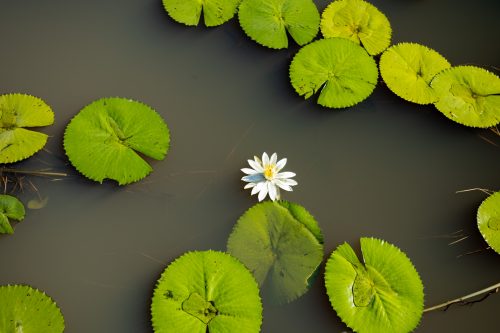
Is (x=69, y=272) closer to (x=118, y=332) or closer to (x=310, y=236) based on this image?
(x=118, y=332)

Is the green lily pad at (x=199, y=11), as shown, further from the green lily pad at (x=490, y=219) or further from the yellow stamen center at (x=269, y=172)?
the green lily pad at (x=490, y=219)

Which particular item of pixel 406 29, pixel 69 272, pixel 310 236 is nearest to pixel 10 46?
pixel 69 272

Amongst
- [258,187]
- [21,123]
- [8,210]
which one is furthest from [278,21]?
[8,210]

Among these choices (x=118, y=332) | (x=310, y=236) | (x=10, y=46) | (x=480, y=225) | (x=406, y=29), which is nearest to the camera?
(x=118, y=332)

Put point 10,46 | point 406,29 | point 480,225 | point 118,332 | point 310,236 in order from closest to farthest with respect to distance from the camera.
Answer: point 118,332 → point 310,236 → point 480,225 → point 10,46 → point 406,29

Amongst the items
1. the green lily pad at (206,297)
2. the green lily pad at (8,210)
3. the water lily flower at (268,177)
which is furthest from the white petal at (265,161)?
the green lily pad at (8,210)
